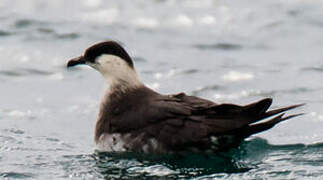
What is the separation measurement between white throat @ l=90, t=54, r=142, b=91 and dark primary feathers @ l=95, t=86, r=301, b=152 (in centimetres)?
64

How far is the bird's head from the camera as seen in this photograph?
39.1ft

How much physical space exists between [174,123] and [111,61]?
55.1 inches

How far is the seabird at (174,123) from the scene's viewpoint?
10.8 metres

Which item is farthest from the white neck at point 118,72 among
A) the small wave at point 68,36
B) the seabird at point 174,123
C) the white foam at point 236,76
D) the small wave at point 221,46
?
the small wave at point 68,36

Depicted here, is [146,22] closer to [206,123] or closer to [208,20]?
[208,20]

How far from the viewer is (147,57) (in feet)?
55.1

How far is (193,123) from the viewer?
10914 mm

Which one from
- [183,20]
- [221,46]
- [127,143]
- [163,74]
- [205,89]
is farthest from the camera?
[183,20]

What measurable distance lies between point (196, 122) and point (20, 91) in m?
4.72

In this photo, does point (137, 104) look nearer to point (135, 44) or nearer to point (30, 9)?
point (135, 44)

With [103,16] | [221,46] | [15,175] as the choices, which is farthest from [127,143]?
[103,16]

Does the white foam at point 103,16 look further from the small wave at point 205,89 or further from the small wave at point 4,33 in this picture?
the small wave at point 205,89

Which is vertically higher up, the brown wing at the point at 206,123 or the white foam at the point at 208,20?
the white foam at the point at 208,20

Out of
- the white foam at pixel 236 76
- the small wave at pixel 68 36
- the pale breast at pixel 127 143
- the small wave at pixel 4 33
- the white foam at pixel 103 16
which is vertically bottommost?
the pale breast at pixel 127 143
